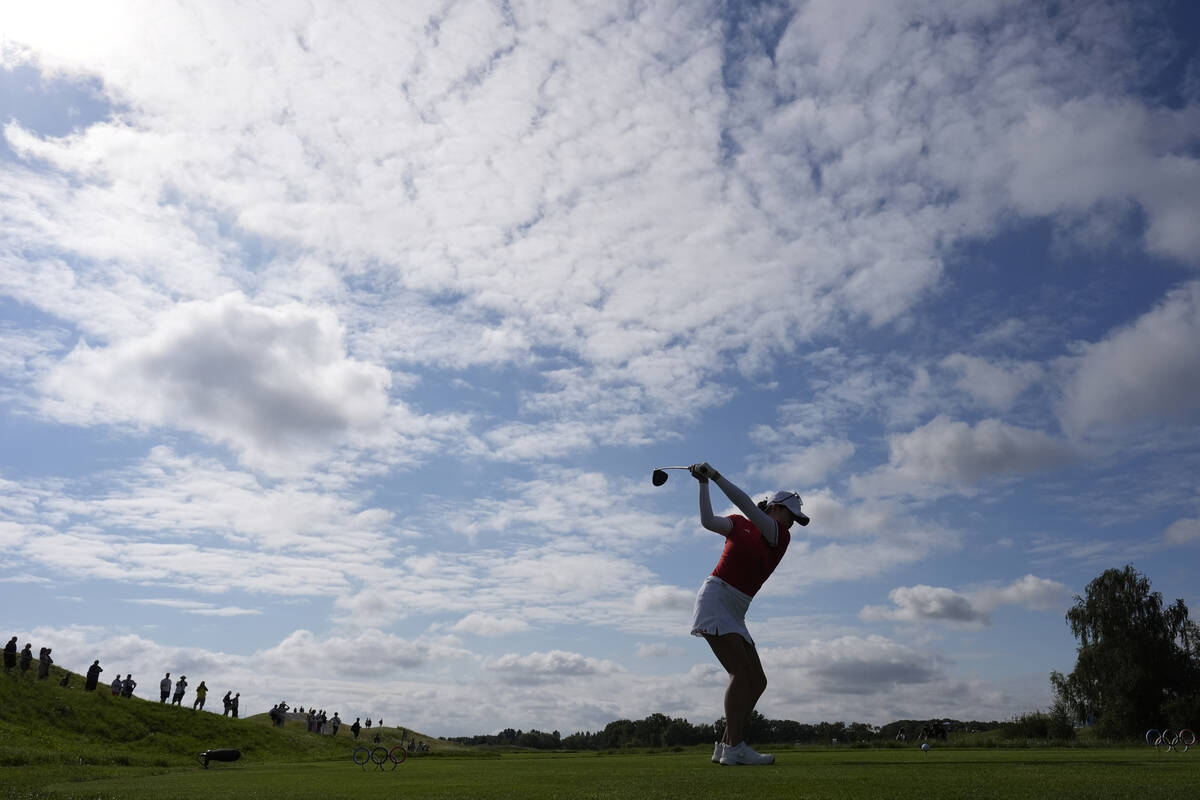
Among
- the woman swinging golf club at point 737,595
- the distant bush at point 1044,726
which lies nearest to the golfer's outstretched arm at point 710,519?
the woman swinging golf club at point 737,595

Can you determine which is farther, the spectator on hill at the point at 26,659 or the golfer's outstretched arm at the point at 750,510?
the spectator on hill at the point at 26,659

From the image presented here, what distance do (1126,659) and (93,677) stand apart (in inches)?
2559

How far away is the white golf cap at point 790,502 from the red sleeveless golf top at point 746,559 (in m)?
0.28

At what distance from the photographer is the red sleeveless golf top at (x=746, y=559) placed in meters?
8.95

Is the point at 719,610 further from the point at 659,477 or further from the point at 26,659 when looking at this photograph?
the point at 26,659

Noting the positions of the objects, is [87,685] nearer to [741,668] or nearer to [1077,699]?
[741,668]

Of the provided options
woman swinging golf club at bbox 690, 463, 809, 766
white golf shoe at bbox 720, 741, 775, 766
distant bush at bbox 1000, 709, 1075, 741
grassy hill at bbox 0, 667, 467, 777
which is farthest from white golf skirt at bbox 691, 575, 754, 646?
distant bush at bbox 1000, 709, 1075, 741

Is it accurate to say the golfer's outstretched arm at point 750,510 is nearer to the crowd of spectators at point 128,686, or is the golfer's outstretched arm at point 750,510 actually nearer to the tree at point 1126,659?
the crowd of spectators at point 128,686

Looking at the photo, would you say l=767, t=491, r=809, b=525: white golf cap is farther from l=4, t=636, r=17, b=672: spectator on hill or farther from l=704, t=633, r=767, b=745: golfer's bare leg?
l=4, t=636, r=17, b=672: spectator on hill

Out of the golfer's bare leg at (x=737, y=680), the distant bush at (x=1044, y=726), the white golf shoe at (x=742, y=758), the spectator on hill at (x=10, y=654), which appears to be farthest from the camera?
the distant bush at (x=1044, y=726)

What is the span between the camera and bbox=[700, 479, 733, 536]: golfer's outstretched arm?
8859 millimetres

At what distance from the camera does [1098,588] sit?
64250 millimetres

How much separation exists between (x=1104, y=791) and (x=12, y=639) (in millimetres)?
53750

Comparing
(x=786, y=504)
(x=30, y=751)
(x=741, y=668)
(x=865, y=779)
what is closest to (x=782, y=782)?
(x=865, y=779)
